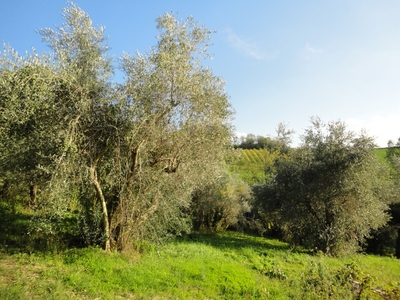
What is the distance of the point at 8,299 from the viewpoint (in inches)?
259

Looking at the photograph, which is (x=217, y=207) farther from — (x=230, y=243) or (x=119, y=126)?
(x=119, y=126)

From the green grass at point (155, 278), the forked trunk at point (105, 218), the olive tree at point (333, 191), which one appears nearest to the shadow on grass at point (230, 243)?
the olive tree at point (333, 191)

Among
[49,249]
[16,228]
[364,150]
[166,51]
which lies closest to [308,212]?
[364,150]

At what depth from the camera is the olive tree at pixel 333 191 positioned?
60.9 ft

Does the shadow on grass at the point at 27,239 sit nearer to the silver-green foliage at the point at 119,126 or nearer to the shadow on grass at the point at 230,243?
the silver-green foliage at the point at 119,126

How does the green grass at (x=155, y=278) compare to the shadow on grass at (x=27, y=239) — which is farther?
the shadow on grass at (x=27, y=239)

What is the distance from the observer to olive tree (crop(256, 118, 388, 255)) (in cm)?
1856

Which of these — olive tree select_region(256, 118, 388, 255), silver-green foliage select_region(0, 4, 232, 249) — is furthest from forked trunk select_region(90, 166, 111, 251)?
olive tree select_region(256, 118, 388, 255)

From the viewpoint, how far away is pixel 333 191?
18.9 meters

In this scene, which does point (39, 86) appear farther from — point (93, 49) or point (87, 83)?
point (93, 49)

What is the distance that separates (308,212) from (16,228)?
19724 millimetres

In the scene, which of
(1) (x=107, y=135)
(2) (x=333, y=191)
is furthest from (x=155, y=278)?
(2) (x=333, y=191)

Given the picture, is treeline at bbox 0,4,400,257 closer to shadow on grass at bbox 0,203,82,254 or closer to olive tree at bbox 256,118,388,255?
shadow on grass at bbox 0,203,82,254

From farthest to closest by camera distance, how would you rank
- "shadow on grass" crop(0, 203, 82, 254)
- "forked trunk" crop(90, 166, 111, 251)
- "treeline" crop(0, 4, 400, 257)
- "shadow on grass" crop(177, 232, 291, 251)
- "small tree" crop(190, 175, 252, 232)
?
"small tree" crop(190, 175, 252, 232) < "shadow on grass" crop(177, 232, 291, 251) < "forked trunk" crop(90, 166, 111, 251) < "shadow on grass" crop(0, 203, 82, 254) < "treeline" crop(0, 4, 400, 257)
